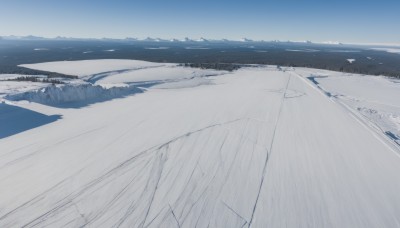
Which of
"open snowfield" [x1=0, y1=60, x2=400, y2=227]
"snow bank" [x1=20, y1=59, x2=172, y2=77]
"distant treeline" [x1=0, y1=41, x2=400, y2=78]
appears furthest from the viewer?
"distant treeline" [x1=0, y1=41, x2=400, y2=78]

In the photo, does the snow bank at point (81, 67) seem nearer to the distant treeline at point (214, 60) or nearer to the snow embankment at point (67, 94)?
the distant treeline at point (214, 60)

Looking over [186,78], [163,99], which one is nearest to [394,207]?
[163,99]

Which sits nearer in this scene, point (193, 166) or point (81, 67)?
point (193, 166)

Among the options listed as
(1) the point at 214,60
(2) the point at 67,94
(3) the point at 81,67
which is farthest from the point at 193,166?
(1) the point at 214,60

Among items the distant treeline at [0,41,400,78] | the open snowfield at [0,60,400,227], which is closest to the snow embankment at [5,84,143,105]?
the open snowfield at [0,60,400,227]

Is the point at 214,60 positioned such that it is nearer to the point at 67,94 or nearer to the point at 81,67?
the point at 81,67

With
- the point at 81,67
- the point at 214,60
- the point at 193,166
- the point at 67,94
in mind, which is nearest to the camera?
the point at 193,166

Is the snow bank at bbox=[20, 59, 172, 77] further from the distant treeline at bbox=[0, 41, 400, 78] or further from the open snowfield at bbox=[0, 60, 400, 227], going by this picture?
the open snowfield at bbox=[0, 60, 400, 227]
